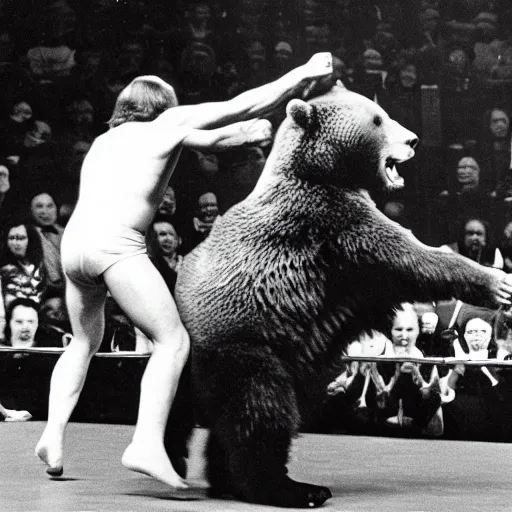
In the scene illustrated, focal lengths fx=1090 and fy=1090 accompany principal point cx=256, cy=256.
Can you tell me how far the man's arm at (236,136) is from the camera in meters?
3.46

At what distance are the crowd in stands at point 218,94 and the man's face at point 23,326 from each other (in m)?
0.03

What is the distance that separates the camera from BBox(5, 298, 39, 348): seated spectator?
662 centimetres

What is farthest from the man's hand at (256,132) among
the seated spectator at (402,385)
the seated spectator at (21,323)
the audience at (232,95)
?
the seated spectator at (21,323)

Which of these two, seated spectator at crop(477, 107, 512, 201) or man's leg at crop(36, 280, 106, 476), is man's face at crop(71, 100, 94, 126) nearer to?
seated spectator at crop(477, 107, 512, 201)

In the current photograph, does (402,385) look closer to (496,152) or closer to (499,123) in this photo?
(496,152)

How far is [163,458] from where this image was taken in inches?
134

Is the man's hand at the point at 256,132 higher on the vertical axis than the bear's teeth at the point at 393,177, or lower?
higher

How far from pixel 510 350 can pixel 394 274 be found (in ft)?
8.90

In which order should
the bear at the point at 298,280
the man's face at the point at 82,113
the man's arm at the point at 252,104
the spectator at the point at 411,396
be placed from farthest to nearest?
the man's face at the point at 82,113 < the spectator at the point at 411,396 < the man's arm at the point at 252,104 < the bear at the point at 298,280

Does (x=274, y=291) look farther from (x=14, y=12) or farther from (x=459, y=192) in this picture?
(x=14, y=12)

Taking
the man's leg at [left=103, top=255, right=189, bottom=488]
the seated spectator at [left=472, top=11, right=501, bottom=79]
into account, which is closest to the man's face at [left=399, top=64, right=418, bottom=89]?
the seated spectator at [left=472, top=11, right=501, bottom=79]

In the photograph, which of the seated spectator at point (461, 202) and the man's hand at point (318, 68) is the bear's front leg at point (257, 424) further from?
the seated spectator at point (461, 202)

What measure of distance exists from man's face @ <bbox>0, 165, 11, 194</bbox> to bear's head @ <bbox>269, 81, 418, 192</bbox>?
3.50 meters

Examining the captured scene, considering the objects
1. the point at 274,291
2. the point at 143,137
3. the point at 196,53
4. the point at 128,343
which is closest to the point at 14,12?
the point at 196,53
